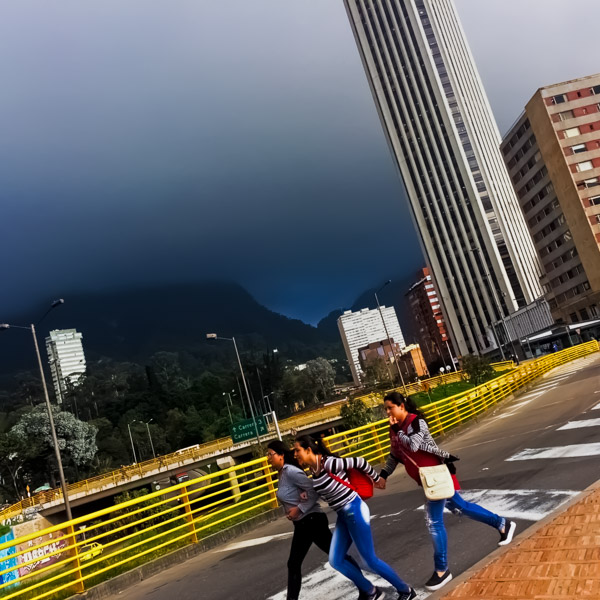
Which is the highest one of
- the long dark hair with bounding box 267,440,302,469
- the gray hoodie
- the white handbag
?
the long dark hair with bounding box 267,440,302,469

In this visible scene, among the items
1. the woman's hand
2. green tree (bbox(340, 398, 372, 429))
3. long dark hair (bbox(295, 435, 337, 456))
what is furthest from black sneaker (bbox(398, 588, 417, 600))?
green tree (bbox(340, 398, 372, 429))

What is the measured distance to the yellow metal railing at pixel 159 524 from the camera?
8656 millimetres

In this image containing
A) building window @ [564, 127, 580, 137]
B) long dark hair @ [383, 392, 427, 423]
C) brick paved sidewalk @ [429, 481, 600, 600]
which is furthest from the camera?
building window @ [564, 127, 580, 137]

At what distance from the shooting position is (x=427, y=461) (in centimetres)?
488

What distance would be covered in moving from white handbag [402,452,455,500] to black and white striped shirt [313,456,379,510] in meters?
0.48

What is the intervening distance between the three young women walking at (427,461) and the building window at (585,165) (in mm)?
76683

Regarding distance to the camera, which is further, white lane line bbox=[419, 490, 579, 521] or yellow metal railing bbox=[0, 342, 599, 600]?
yellow metal railing bbox=[0, 342, 599, 600]

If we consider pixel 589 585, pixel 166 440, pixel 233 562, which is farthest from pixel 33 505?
pixel 166 440

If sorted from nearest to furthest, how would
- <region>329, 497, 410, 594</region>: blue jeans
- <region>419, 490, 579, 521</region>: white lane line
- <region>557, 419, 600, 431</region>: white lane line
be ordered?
<region>329, 497, 410, 594</region>: blue jeans → <region>419, 490, 579, 521</region>: white lane line → <region>557, 419, 600, 431</region>: white lane line

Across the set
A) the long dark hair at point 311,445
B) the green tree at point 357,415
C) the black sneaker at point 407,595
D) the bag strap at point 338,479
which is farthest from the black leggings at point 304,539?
the green tree at point 357,415

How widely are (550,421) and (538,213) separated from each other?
7618 cm

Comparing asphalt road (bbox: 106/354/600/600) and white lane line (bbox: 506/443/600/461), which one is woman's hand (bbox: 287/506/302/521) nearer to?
asphalt road (bbox: 106/354/600/600)

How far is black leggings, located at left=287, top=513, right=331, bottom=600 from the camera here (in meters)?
4.86

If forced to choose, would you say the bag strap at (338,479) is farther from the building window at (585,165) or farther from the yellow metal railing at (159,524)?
the building window at (585,165)
